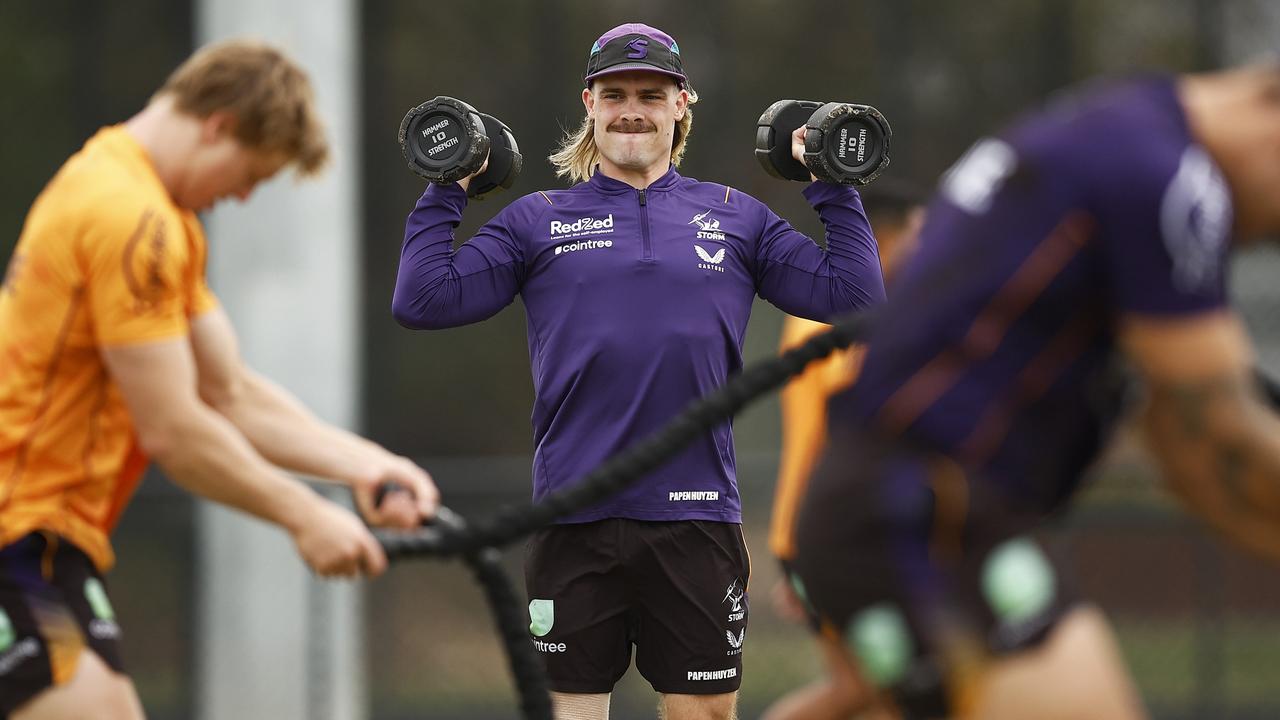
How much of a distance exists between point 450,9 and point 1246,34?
467 centimetres

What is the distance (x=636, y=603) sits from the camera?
4.46m

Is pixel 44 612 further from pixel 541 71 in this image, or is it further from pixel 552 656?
pixel 541 71

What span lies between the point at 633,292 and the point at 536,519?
41.2 inches

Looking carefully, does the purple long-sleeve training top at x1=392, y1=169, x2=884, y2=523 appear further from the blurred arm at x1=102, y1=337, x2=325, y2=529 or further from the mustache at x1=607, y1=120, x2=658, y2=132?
the blurred arm at x1=102, y1=337, x2=325, y2=529

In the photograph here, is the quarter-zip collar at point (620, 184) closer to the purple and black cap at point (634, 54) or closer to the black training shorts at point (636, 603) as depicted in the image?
the purple and black cap at point (634, 54)

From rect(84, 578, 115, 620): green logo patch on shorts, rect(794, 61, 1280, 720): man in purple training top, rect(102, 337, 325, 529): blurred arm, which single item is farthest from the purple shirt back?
rect(84, 578, 115, 620): green logo patch on shorts

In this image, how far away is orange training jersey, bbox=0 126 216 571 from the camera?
3.12 m

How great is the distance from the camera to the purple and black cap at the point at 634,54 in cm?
455

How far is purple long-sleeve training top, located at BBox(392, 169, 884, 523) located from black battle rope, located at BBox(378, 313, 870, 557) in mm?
706

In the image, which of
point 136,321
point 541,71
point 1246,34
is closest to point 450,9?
point 541,71

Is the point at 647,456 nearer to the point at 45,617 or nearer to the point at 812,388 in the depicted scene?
the point at 45,617

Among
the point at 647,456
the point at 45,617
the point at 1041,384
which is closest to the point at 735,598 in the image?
the point at 647,456

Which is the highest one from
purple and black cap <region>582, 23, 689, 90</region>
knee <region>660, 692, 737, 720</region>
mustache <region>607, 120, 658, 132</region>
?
purple and black cap <region>582, 23, 689, 90</region>

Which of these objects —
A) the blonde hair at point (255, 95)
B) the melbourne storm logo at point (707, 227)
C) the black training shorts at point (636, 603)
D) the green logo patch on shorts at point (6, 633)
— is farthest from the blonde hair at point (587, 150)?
the green logo patch on shorts at point (6, 633)
